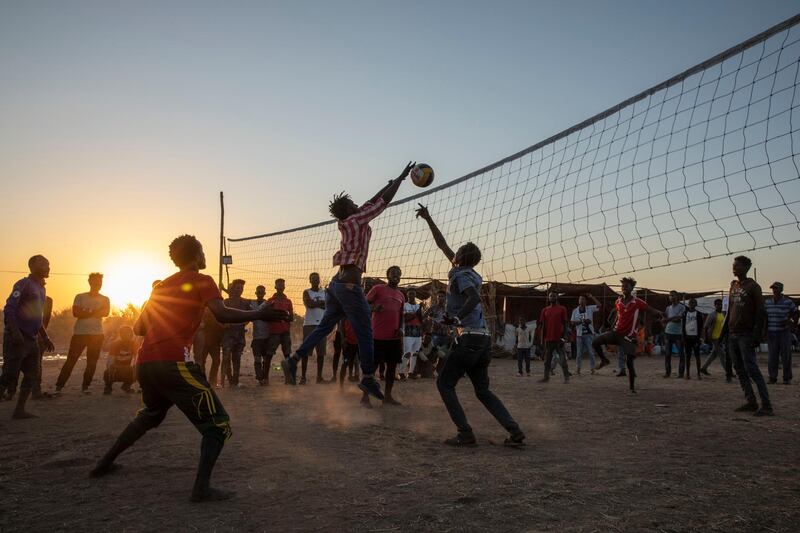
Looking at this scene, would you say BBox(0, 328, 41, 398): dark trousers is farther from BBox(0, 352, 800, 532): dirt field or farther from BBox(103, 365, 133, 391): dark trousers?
BBox(103, 365, 133, 391): dark trousers

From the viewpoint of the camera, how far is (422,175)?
708cm

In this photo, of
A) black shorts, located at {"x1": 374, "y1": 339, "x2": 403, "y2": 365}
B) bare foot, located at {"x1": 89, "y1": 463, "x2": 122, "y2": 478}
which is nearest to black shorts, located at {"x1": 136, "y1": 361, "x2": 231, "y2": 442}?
bare foot, located at {"x1": 89, "y1": 463, "x2": 122, "y2": 478}

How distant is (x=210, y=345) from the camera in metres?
9.30

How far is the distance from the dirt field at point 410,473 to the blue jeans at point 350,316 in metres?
0.68

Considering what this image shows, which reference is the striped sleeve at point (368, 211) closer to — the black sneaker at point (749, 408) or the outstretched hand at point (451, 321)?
the outstretched hand at point (451, 321)

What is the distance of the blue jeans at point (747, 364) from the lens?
256 inches

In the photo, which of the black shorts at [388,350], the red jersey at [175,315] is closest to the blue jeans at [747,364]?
the black shorts at [388,350]

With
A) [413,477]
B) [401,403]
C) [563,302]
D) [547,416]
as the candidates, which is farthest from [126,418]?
[563,302]

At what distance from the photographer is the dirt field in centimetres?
288

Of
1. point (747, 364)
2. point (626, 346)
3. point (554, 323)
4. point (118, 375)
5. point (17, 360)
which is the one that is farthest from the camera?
point (554, 323)

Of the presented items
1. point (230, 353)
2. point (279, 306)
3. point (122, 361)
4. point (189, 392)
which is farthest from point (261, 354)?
point (189, 392)

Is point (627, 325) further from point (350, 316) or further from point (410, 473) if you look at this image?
point (410, 473)

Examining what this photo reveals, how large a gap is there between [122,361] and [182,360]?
6132 mm

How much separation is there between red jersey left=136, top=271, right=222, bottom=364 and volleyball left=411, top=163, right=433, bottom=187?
3936 millimetres
